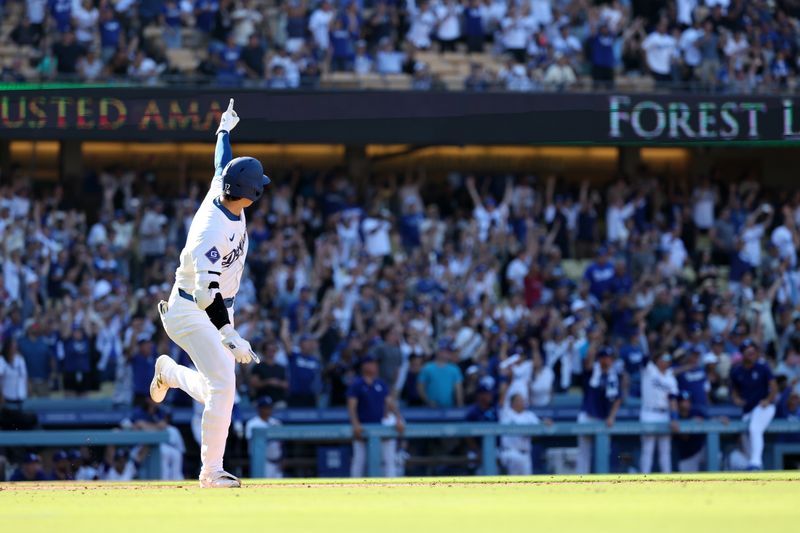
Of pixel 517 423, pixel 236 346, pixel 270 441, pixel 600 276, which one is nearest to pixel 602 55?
pixel 600 276

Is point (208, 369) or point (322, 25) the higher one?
point (322, 25)

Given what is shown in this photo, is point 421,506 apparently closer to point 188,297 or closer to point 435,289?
point 188,297

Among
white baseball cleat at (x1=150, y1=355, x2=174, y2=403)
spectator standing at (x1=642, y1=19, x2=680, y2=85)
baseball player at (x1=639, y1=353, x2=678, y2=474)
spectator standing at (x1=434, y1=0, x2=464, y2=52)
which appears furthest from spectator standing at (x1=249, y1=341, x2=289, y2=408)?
spectator standing at (x1=642, y1=19, x2=680, y2=85)

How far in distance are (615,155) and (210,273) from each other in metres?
18.0

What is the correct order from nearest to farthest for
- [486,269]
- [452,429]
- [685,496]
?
[685,496]
[452,429]
[486,269]

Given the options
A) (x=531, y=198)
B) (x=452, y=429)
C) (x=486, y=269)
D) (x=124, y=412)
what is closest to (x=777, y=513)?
(x=452, y=429)

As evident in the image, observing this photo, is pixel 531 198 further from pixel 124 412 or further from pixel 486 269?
pixel 124 412

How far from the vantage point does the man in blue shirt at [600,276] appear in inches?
872

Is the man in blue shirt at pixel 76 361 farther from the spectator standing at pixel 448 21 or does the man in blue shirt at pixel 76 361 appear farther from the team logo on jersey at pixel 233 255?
the team logo on jersey at pixel 233 255

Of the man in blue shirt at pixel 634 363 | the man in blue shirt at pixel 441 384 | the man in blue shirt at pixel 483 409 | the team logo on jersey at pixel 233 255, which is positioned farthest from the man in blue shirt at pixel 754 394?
the team logo on jersey at pixel 233 255

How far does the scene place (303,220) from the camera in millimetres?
22812

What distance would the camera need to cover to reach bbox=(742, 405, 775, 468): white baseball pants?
18578 mm

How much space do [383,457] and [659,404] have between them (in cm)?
352

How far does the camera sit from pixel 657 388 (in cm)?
1869
